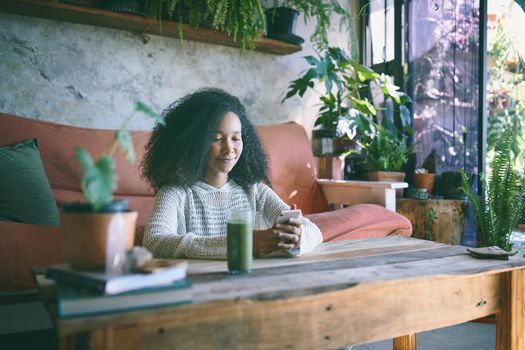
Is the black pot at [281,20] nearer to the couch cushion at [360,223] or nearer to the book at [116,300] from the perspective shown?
the couch cushion at [360,223]

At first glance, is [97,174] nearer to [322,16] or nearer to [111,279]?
[111,279]

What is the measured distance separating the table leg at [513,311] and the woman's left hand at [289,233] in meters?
0.52

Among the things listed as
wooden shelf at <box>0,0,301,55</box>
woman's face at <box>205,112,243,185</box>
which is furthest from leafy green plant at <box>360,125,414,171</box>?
woman's face at <box>205,112,243,185</box>

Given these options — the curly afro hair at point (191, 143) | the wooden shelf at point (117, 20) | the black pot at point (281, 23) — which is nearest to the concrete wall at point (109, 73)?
the wooden shelf at point (117, 20)

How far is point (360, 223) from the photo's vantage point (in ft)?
6.43

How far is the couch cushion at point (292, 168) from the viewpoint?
259 cm

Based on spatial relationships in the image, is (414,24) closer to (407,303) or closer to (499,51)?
(499,51)

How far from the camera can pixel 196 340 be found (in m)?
0.76

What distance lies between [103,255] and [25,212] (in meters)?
1.10

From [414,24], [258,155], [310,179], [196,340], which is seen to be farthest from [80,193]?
[414,24]

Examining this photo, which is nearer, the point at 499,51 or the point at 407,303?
the point at 407,303

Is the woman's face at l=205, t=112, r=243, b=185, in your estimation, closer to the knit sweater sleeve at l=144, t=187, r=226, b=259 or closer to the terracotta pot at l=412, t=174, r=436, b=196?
the knit sweater sleeve at l=144, t=187, r=226, b=259

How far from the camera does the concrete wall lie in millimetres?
2381

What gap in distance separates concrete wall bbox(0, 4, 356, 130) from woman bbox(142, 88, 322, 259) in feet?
3.72
